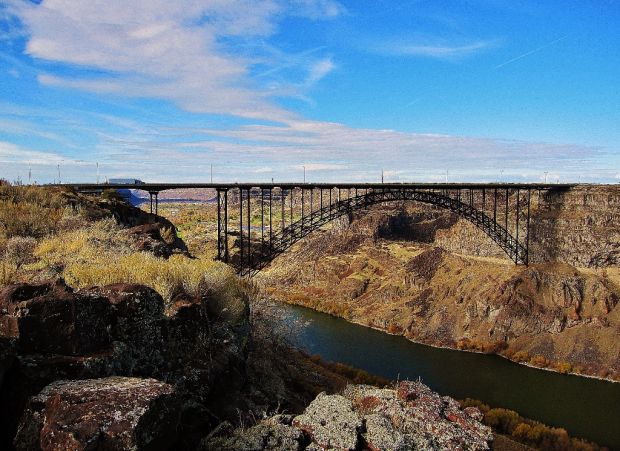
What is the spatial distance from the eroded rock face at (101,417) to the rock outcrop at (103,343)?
0.31ft

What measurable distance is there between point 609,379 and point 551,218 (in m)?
20.2

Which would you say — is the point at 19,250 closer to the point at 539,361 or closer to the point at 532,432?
the point at 532,432

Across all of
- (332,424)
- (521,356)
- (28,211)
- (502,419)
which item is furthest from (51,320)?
(521,356)

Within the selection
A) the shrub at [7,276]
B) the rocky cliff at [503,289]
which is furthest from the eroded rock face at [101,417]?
the rocky cliff at [503,289]

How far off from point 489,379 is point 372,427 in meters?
29.7

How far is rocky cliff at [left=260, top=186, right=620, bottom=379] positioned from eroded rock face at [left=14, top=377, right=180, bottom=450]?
83.7 feet

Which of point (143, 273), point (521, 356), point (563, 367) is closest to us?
point (143, 273)

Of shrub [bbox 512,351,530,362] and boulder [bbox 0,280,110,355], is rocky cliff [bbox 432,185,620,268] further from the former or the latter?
boulder [bbox 0,280,110,355]

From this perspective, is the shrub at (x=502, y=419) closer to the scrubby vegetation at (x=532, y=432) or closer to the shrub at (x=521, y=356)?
the scrubby vegetation at (x=532, y=432)

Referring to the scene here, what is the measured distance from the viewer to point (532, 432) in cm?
2342

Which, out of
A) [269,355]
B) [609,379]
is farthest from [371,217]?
[269,355]

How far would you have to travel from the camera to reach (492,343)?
3972 centimetres

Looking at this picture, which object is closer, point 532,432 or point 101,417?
point 101,417

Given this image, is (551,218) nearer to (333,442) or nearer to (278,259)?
(278,259)
